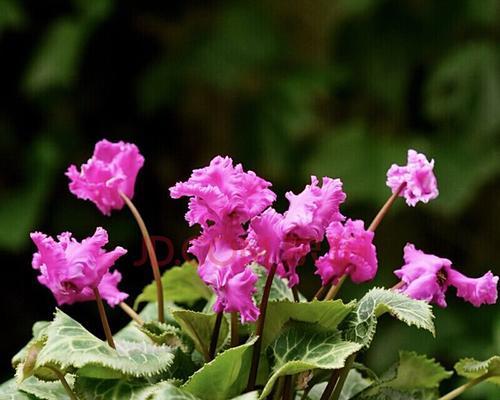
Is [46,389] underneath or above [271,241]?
underneath

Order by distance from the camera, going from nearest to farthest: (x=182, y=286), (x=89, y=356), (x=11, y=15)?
(x=89, y=356) < (x=182, y=286) < (x=11, y=15)

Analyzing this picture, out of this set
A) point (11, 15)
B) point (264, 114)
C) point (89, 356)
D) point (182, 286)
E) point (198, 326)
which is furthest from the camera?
point (264, 114)

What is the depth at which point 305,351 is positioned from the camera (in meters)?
0.67

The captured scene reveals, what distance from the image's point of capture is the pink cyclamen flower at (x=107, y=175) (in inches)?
30.3

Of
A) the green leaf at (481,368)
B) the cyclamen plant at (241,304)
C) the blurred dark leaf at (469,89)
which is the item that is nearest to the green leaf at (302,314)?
the cyclamen plant at (241,304)

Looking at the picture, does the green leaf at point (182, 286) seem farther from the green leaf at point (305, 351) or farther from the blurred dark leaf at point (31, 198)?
the blurred dark leaf at point (31, 198)

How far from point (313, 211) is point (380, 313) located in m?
0.09

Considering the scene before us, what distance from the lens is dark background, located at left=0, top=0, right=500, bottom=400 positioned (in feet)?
6.91

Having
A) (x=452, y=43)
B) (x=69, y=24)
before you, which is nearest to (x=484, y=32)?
(x=452, y=43)

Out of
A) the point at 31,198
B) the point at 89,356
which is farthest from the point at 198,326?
the point at 31,198

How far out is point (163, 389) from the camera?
0.62 m

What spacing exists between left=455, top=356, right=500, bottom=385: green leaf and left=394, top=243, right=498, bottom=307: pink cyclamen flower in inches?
1.7

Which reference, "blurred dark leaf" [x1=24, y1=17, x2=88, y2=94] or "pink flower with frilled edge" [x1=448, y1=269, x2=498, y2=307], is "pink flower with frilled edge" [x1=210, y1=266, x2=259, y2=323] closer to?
"pink flower with frilled edge" [x1=448, y1=269, x2=498, y2=307]

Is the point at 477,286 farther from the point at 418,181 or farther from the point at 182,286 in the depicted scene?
the point at 182,286
